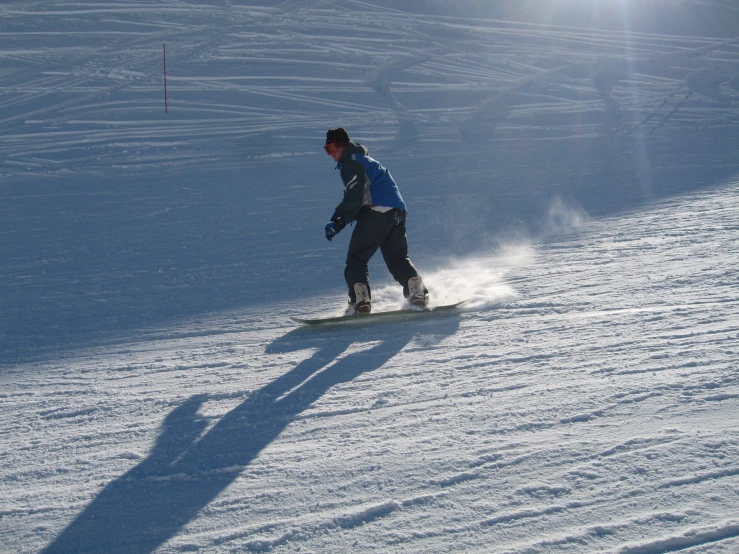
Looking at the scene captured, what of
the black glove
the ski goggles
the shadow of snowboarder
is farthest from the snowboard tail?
the ski goggles

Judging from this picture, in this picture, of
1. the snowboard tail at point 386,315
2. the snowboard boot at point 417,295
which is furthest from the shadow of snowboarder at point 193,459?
the snowboard boot at point 417,295

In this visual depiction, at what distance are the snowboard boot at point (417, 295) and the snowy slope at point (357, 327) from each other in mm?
158

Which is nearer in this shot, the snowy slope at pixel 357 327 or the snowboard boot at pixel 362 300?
the snowy slope at pixel 357 327

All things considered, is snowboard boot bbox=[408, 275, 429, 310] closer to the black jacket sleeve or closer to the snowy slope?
the snowy slope

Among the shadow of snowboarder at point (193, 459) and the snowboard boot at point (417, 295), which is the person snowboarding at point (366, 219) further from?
the shadow of snowboarder at point (193, 459)

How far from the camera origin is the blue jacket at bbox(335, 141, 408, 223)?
4723mm

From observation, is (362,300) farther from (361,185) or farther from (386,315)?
(361,185)

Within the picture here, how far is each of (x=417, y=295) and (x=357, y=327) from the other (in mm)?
499

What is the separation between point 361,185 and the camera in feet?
15.5

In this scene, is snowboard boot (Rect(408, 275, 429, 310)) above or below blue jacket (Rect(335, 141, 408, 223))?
below

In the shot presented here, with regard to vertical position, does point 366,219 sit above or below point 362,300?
above

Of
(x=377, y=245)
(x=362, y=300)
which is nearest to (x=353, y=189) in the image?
(x=377, y=245)

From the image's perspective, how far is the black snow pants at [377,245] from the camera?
16.0 feet

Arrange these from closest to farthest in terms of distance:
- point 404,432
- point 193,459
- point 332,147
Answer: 1. point 193,459
2. point 404,432
3. point 332,147
